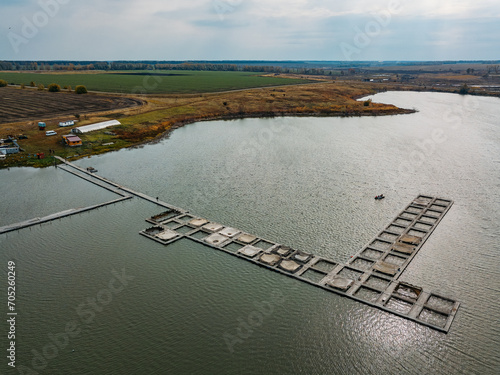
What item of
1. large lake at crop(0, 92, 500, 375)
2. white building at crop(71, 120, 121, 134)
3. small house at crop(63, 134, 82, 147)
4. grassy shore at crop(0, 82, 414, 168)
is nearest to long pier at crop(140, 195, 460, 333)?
large lake at crop(0, 92, 500, 375)

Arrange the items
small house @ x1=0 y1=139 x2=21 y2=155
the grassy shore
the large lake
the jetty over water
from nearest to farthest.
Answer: the large lake, the jetty over water, small house @ x1=0 y1=139 x2=21 y2=155, the grassy shore

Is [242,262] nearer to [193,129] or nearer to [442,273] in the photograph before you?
[442,273]

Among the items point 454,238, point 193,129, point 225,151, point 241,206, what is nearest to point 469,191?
point 454,238

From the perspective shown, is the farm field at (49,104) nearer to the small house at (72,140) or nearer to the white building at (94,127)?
the white building at (94,127)

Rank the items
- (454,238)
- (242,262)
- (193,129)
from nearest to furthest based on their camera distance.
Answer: (242,262) < (454,238) < (193,129)

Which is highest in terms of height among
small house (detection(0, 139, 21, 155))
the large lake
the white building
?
the white building

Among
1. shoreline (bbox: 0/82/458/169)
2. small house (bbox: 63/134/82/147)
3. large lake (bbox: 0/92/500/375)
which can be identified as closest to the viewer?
large lake (bbox: 0/92/500/375)

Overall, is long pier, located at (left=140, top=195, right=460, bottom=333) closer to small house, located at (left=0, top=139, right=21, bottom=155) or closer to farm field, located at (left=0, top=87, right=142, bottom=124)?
small house, located at (left=0, top=139, right=21, bottom=155)
